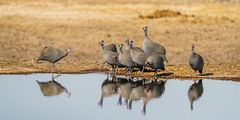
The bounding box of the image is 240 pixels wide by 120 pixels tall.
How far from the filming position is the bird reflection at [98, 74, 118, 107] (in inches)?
636

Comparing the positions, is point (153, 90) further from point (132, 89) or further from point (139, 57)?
point (139, 57)

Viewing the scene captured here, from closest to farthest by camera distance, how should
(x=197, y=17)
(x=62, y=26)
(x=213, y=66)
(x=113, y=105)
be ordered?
(x=113, y=105) → (x=213, y=66) → (x=62, y=26) → (x=197, y=17)

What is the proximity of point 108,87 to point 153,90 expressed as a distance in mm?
960

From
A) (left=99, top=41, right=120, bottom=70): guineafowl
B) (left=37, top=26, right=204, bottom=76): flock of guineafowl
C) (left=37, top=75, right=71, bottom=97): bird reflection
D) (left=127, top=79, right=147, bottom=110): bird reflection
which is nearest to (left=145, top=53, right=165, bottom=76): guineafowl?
(left=37, top=26, right=204, bottom=76): flock of guineafowl

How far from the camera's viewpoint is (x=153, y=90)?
16531 millimetres

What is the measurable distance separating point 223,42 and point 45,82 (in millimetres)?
9656

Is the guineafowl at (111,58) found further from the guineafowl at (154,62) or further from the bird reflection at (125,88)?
the guineafowl at (154,62)

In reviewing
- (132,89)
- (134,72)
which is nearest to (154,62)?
(134,72)

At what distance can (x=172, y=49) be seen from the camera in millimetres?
24453

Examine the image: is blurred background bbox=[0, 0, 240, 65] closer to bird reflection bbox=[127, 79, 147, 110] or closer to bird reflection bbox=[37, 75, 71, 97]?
bird reflection bbox=[37, 75, 71, 97]

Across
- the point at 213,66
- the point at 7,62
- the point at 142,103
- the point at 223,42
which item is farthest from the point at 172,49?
the point at 142,103

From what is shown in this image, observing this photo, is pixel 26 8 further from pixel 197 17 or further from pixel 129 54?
pixel 129 54

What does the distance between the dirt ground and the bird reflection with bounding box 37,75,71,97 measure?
1.61m

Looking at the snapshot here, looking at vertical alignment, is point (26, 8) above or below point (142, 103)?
above
